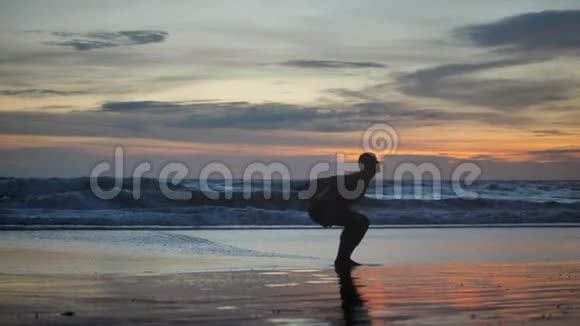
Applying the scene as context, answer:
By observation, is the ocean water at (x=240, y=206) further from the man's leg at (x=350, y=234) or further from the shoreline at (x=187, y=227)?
the man's leg at (x=350, y=234)

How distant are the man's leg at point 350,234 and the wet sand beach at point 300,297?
1019 millimetres

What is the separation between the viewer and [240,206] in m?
38.8

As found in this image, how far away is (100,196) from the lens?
37.2m

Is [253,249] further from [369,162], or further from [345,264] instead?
[369,162]

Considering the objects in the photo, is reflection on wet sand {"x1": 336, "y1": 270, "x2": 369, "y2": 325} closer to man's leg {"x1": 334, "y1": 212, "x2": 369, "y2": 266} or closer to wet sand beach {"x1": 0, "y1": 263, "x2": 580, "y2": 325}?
wet sand beach {"x1": 0, "y1": 263, "x2": 580, "y2": 325}

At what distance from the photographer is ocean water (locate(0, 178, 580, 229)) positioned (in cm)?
2777

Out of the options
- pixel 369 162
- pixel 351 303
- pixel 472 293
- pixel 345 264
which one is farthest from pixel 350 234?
pixel 351 303

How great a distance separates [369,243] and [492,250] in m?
2.78

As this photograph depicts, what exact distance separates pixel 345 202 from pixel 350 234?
54cm

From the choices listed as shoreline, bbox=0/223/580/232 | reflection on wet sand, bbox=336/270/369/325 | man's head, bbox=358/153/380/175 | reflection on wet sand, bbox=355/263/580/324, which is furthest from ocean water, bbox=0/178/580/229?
reflection on wet sand, bbox=336/270/369/325

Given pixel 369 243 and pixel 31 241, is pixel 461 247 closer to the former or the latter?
pixel 369 243

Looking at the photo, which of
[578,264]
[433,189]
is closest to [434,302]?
[578,264]

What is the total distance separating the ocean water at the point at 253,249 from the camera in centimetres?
1423

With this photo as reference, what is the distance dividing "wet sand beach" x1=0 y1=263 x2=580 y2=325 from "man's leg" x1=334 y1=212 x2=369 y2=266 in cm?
102
